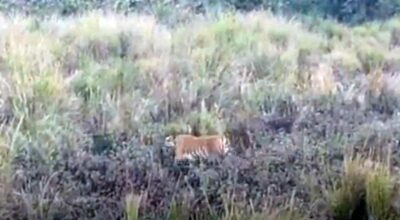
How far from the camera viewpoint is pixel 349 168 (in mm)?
2520

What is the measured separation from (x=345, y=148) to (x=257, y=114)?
62cm

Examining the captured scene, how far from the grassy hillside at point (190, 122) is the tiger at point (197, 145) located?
47 millimetres

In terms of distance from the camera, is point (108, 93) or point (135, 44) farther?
point (135, 44)

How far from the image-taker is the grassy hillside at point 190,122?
7.82 ft

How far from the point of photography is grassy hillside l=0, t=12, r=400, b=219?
2.38 meters

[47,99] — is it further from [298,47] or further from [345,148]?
[298,47]

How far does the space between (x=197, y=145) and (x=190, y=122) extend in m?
0.34

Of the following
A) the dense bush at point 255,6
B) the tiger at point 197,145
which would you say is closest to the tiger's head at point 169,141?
the tiger at point 197,145

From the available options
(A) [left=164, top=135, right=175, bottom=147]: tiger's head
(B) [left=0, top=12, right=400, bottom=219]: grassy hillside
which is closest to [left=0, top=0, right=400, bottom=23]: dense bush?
(B) [left=0, top=12, right=400, bottom=219]: grassy hillside

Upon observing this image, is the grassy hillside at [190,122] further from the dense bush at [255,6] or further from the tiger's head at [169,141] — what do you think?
the dense bush at [255,6]

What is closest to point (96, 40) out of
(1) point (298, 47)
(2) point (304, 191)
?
(1) point (298, 47)

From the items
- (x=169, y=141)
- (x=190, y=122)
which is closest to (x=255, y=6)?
(x=190, y=122)

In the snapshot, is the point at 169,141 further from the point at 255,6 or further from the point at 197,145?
the point at 255,6

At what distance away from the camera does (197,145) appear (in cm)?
292
